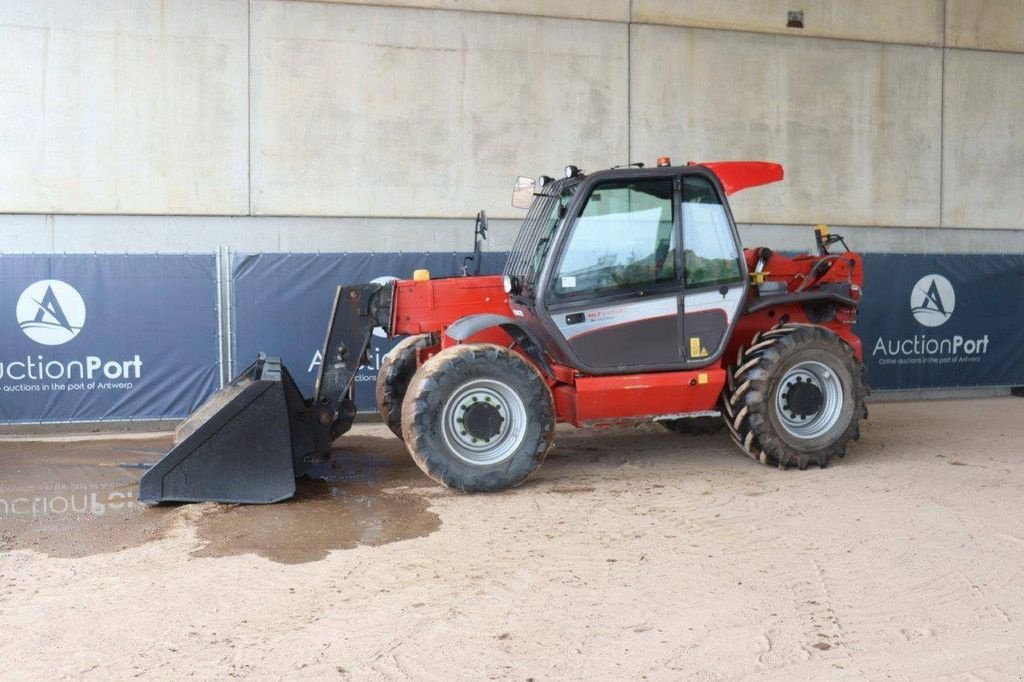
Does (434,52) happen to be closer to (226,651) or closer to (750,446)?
(750,446)

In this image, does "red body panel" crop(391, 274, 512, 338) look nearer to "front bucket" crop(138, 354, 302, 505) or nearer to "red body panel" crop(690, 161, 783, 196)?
"front bucket" crop(138, 354, 302, 505)

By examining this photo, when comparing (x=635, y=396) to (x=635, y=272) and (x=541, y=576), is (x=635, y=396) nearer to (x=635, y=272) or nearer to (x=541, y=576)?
(x=635, y=272)

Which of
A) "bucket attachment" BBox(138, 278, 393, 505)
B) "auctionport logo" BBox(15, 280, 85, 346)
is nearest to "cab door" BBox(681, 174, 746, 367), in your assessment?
"bucket attachment" BBox(138, 278, 393, 505)

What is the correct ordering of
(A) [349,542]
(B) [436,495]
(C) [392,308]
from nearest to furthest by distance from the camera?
(A) [349,542], (B) [436,495], (C) [392,308]

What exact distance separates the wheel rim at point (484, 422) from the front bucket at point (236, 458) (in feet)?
3.92

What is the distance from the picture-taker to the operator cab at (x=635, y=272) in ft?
23.3

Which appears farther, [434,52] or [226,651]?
[434,52]

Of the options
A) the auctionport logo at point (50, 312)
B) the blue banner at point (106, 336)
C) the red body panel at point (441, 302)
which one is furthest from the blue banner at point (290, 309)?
the red body panel at point (441, 302)

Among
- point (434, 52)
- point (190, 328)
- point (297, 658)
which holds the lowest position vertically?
point (297, 658)

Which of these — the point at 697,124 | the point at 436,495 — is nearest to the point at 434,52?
the point at 697,124

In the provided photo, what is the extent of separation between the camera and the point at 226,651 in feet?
13.1

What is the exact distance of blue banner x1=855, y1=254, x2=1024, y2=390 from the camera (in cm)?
1163

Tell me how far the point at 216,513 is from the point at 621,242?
11.7ft

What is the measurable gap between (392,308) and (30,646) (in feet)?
12.7
